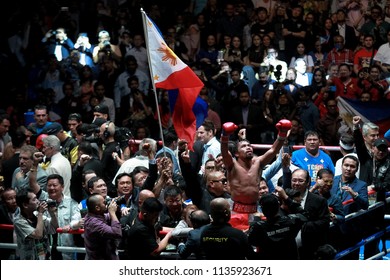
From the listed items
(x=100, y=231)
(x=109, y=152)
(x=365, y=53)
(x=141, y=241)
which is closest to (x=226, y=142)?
(x=141, y=241)

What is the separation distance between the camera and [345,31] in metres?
19.9

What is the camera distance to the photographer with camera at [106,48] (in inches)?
804

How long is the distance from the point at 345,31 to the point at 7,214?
352 inches

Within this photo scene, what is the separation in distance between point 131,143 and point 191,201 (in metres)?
2.72

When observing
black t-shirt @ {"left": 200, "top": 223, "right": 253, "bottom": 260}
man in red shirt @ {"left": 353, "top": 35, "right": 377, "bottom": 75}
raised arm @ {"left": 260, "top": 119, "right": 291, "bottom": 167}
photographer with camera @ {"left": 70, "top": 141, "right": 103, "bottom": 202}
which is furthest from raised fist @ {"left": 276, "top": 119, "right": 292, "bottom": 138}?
man in red shirt @ {"left": 353, "top": 35, "right": 377, "bottom": 75}

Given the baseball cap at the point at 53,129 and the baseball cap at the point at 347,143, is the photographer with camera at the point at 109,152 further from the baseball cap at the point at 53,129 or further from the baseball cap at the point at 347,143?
the baseball cap at the point at 347,143

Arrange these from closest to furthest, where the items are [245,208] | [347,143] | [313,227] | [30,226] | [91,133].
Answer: [313,227]
[30,226]
[245,208]
[347,143]
[91,133]

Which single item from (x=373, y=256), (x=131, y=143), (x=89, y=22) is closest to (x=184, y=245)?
(x=373, y=256)

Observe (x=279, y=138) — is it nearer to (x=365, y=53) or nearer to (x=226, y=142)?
(x=226, y=142)

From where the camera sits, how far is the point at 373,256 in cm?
1251

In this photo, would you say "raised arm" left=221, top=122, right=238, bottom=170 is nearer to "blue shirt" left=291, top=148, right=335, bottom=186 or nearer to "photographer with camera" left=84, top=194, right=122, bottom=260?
"photographer with camera" left=84, top=194, right=122, bottom=260

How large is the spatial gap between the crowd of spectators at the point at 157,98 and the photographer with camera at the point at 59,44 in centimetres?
2

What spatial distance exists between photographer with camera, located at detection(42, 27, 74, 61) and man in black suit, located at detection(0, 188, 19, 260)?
27.2 ft

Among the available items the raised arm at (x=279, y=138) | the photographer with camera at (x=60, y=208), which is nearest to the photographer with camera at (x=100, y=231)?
the photographer with camera at (x=60, y=208)
